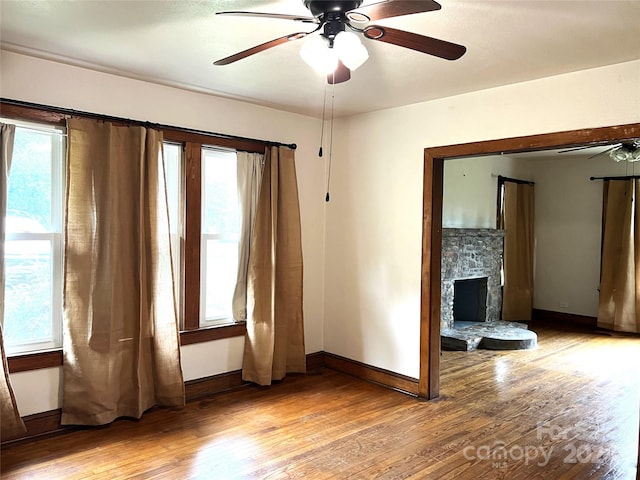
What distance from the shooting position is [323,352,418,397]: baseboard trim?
422cm

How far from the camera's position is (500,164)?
7359 mm

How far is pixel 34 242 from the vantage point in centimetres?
327

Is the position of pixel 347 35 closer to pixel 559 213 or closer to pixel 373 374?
pixel 373 374

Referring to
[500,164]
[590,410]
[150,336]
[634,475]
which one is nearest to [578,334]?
[500,164]

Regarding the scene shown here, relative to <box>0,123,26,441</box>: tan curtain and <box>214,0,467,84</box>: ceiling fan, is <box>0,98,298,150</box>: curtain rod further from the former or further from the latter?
<box>214,0,467,84</box>: ceiling fan

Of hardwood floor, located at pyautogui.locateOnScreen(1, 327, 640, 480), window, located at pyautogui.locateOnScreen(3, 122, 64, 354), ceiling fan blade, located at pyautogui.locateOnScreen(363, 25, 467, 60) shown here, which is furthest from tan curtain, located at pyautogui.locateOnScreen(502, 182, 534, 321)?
window, located at pyautogui.locateOnScreen(3, 122, 64, 354)

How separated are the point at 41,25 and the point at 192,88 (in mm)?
1338

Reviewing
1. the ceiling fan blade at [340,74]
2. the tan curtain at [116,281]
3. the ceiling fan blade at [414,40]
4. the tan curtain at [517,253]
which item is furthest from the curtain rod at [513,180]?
the ceiling fan blade at [414,40]

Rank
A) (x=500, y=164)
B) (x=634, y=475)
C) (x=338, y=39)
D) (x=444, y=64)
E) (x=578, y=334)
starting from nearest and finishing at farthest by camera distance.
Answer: (x=338, y=39)
(x=634, y=475)
(x=444, y=64)
(x=578, y=334)
(x=500, y=164)

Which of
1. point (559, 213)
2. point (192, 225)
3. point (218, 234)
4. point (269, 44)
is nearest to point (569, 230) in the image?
point (559, 213)

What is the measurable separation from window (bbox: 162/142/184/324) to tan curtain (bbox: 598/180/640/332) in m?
6.20

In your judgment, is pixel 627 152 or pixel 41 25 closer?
pixel 41 25

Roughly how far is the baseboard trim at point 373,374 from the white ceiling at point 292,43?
246cm

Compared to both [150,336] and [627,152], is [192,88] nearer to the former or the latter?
[150,336]
